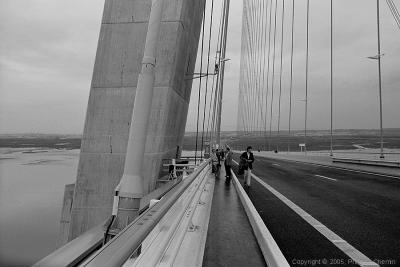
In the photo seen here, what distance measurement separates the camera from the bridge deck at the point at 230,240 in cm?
424

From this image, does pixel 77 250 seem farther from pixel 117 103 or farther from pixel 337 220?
pixel 117 103

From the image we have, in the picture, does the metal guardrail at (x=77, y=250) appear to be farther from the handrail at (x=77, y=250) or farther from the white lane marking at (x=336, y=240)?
the white lane marking at (x=336, y=240)

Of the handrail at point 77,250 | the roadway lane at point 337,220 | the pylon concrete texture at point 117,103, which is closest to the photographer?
the handrail at point 77,250

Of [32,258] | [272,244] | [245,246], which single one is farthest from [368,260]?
[32,258]

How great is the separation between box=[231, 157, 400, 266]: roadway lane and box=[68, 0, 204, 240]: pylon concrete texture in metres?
5.12

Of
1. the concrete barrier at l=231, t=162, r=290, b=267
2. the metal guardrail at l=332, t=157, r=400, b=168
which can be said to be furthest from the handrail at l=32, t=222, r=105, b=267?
the metal guardrail at l=332, t=157, r=400, b=168

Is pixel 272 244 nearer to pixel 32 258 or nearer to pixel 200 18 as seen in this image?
pixel 200 18

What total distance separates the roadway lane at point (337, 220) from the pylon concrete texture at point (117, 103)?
5121 mm

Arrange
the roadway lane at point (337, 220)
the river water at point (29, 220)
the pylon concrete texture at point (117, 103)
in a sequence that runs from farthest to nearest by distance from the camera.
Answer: the river water at point (29, 220), the pylon concrete texture at point (117, 103), the roadway lane at point (337, 220)

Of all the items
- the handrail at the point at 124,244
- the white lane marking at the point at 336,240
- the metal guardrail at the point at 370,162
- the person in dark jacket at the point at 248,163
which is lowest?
the white lane marking at the point at 336,240

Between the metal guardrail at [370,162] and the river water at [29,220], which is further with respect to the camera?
the river water at [29,220]

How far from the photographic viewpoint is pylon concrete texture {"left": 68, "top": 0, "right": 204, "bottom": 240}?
13164mm

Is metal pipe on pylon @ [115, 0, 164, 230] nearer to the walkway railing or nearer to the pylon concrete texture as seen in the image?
the walkway railing

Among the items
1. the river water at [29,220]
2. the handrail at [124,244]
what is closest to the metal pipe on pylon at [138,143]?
the handrail at [124,244]
